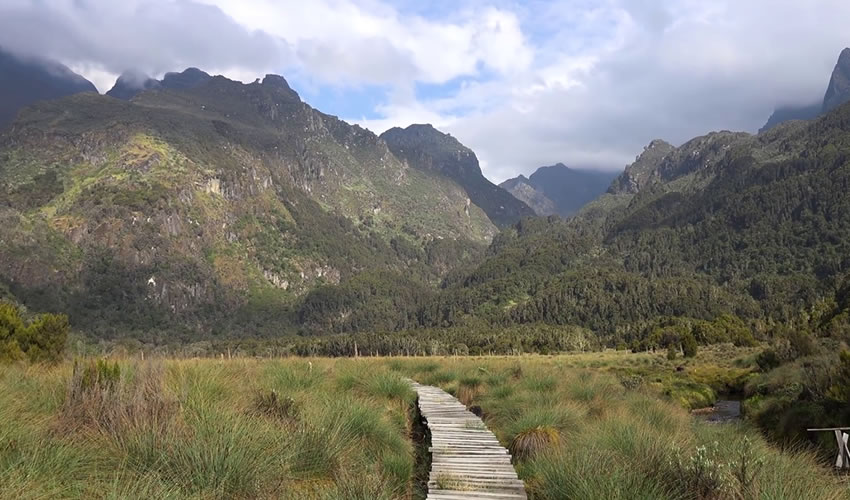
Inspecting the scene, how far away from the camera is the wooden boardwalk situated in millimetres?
6020

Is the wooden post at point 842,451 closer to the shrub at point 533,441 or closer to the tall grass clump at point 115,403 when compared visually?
the shrub at point 533,441

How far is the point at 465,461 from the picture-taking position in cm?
728

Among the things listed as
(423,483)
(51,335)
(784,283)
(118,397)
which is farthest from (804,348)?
(784,283)

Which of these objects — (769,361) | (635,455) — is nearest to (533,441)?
(635,455)

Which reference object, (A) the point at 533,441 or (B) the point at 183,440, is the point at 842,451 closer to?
(A) the point at 533,441

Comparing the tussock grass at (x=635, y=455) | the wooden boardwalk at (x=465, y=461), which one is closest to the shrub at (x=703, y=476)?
the tussock grass at (x=635, y=455)

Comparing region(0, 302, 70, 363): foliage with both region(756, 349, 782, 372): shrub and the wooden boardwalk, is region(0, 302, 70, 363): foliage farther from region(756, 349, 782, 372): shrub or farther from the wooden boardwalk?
region(756, 349, 782, 372): shrub

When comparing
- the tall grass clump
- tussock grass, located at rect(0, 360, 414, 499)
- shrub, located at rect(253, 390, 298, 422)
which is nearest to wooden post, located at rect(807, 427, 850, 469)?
tussock grass, located at rect(0, 360, 414, 499)

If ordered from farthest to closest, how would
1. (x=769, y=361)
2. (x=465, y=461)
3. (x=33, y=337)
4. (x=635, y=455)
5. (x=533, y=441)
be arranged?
1. (x=769, y=361)
2. (x=33, y=337)
3. (x=533, y=441)
4. (x=465, y=461)
5. (x=635, y=455)

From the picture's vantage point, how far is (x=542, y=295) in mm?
173625

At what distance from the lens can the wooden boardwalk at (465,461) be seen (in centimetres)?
602

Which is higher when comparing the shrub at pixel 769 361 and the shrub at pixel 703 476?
the shrub at pixel 703 476

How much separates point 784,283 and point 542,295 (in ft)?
219

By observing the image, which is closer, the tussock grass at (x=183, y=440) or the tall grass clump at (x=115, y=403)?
the tussock grass at (x=183, y=440)
